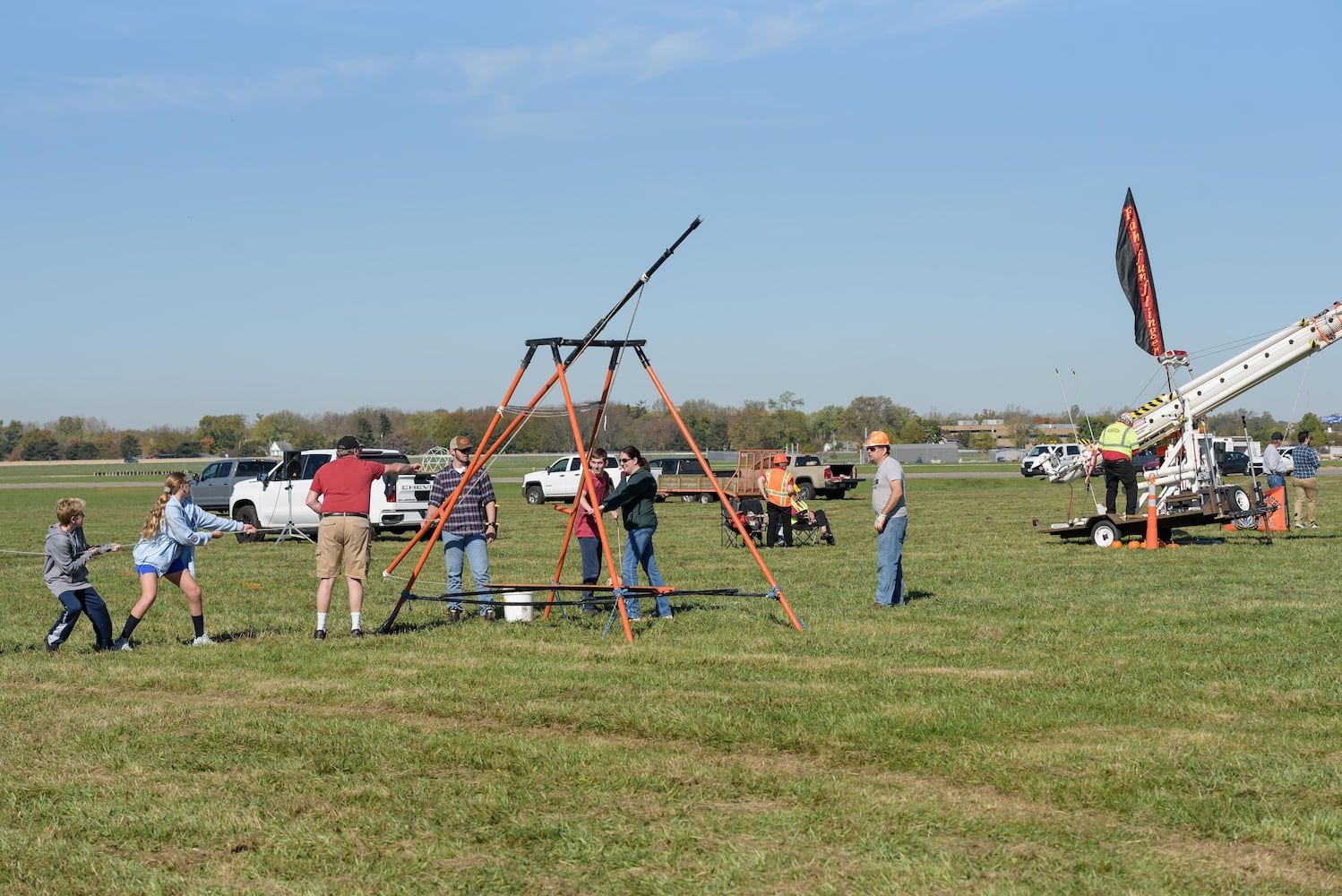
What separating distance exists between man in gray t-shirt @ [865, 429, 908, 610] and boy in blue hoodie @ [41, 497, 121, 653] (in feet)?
23.2

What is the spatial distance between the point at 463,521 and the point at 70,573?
3.73m

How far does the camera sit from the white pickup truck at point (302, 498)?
26.1 metres

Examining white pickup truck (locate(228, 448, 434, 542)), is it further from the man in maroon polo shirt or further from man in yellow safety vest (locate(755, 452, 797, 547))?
the man in maroon polo shirt

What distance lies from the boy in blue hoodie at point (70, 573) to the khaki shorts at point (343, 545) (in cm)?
175

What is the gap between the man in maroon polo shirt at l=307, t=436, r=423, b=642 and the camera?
39.9 feet

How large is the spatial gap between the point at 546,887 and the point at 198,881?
1458mm

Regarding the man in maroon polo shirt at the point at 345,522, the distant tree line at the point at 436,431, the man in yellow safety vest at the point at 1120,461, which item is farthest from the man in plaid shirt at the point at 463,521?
the distant tree line at the point at 436,431

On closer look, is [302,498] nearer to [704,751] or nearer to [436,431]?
[704,751]

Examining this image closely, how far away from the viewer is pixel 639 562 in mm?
13414

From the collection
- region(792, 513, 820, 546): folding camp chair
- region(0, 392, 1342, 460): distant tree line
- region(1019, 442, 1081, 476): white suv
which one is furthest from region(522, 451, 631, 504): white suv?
region(0, 392, 1342, 460): distant tree line

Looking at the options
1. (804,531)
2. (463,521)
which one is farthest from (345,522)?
(804,531)

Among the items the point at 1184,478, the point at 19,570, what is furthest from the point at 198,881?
the point at 1184,478

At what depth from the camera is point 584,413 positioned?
13570 mm

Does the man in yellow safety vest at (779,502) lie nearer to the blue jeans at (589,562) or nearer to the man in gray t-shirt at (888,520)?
the man in gray t-shirt at (888,520)
